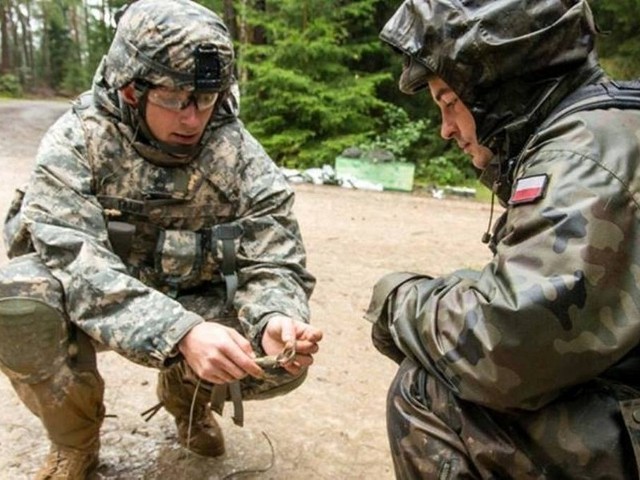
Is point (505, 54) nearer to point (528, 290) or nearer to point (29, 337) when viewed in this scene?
point (528, 290)

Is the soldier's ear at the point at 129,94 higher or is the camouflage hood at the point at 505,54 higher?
the camouflage hood at the point at 505,54

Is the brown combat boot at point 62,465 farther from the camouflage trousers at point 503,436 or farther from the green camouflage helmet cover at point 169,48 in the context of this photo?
the green camouflage helmet cover at point 169,48

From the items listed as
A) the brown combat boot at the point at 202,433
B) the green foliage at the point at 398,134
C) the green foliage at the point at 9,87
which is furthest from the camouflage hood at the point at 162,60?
the green foliage at the point at 9,87

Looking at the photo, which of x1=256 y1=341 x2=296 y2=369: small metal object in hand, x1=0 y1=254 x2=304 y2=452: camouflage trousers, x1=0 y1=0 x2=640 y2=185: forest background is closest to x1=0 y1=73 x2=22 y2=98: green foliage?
x1=0 y1=0 x2=640 y2=185: forest background

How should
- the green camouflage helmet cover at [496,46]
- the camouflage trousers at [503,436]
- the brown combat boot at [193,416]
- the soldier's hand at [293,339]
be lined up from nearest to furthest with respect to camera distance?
1. the camouflage trousers at [503,436]
2. the green camouflage helmet cover at [496,46]
3. the soldier's hand at [293,339]
4. the brown combat boot at [193,416]

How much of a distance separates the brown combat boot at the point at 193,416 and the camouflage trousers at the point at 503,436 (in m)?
0.95

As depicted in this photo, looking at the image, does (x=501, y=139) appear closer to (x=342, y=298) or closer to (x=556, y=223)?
(x=556, y=223)

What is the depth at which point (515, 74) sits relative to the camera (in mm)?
1724

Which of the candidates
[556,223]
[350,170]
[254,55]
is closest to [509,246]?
[556,223]

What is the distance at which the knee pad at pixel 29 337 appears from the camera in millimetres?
2082

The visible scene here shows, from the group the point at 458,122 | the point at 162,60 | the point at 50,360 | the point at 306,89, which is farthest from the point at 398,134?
the point at 50,360

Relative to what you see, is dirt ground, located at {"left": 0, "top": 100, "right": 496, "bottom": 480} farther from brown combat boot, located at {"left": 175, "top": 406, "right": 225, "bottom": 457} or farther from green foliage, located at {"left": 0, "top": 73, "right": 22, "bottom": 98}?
green foliage, located at {"left": 0, "top": 73, "right": 22, "bottom": 98}

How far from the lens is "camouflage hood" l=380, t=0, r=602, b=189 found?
167 centimetres

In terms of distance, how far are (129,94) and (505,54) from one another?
4.35 ft
